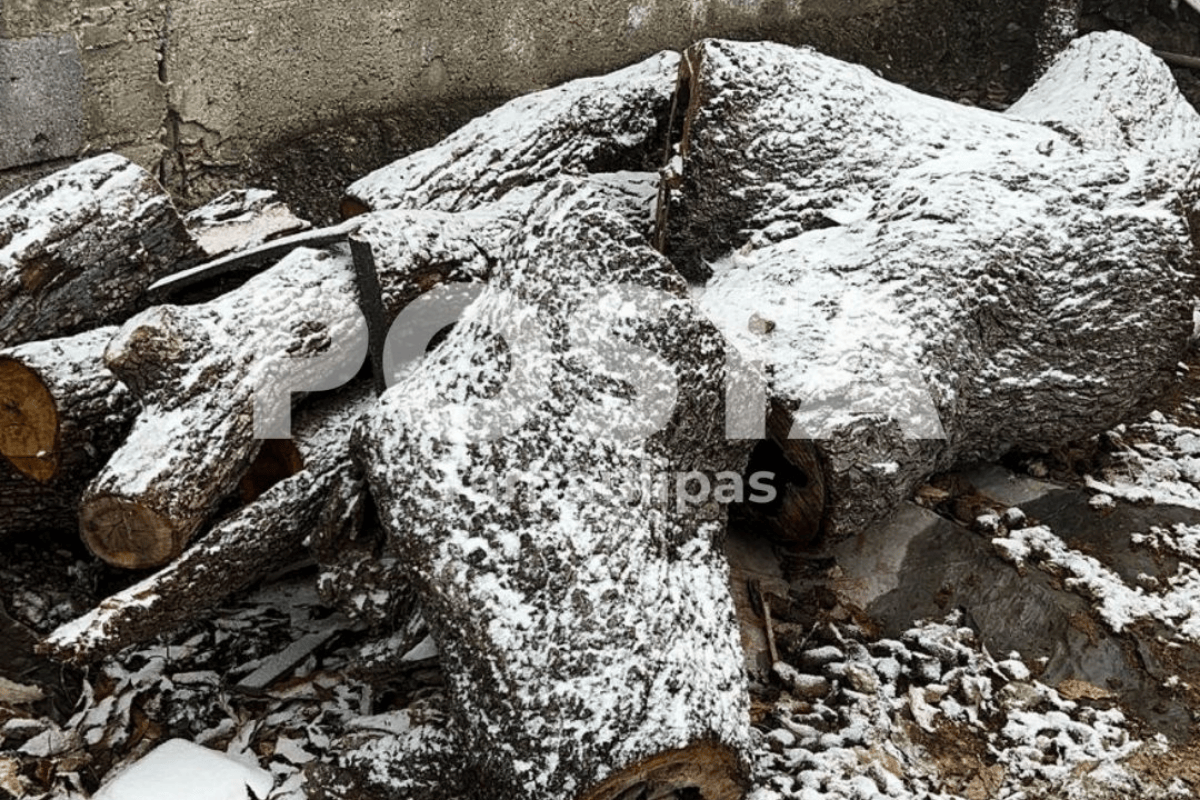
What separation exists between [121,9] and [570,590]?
2362 mm

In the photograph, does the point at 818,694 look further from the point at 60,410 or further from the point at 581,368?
the point at 60,410

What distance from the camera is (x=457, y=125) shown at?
14.8 feet

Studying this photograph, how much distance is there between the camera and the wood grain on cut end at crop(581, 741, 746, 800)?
231 cm

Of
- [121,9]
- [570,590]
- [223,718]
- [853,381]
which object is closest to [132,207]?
[121,9]

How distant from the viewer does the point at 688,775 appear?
2.40m

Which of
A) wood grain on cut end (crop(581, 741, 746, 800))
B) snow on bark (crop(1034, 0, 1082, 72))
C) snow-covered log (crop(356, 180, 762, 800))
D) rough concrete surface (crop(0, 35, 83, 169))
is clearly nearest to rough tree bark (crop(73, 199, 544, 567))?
snow-covered log (crop(356, 180, 762, 800))

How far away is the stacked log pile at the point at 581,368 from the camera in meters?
2.45

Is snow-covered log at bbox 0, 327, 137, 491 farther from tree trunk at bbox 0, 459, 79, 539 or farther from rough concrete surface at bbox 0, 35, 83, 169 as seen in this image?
rough concrete surface at bbox 0, 35, 83, 169

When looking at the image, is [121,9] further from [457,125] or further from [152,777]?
[152,777]

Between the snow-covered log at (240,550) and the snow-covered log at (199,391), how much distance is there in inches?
2.3

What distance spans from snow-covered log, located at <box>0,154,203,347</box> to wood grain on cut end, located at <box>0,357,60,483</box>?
0.22 metres

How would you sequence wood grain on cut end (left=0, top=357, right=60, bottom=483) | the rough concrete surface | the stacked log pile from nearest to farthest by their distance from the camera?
1. the stacked log pile
2. wood grain on cut end (left=0, top=357, right=60, bottom=483)
3. the rough concrete surface

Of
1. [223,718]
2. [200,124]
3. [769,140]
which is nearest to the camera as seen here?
[223,718]

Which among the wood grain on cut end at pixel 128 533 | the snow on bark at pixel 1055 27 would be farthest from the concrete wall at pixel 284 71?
the wood grain on cut end at pixel 128 533
